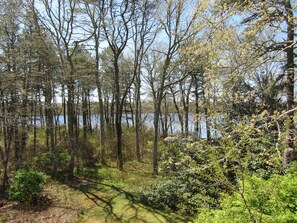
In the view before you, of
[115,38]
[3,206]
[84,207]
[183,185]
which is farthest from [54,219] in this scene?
[115,38]

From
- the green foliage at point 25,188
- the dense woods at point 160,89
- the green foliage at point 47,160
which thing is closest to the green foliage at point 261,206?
the dense woods at point 160,89

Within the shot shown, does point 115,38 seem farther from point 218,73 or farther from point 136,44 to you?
point 218,73

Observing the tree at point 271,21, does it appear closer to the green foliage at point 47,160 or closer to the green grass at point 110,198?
the green grass at point 110,198

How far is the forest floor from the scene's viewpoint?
5.52 m

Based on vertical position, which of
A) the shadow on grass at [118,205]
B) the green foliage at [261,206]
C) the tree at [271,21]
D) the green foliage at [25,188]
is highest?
the tree at [271,21]

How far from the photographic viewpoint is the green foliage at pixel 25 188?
608cm

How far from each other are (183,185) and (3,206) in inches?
202

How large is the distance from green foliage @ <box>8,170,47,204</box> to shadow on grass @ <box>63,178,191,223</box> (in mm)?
1612

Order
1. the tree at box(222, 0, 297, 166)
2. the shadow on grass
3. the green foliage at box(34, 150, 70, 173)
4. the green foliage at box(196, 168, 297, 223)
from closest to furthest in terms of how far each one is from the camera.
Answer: the green foliage at box(196, 168, 297, 223) → the tree at box(222, 0, 297, 166) → the shadow on grass → the green foliage at box(34, 150, 70, 173)

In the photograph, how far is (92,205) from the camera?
644cm

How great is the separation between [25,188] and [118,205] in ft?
8.70

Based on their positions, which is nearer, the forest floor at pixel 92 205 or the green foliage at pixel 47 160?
the forest floor at pixel 92 205

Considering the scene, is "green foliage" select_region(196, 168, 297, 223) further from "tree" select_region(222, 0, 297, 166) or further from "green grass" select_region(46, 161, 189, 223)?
"green grass" select_region(46, 161, 189, 223)

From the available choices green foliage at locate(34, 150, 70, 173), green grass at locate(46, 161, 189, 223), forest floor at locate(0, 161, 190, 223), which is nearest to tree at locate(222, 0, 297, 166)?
green grass at locate(46, 161, 189, 223)
